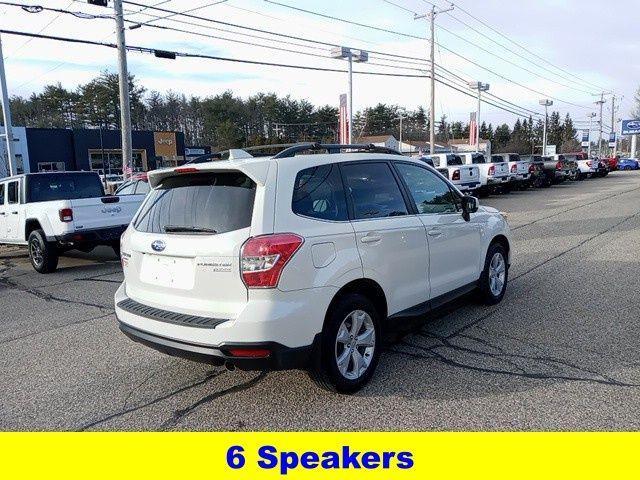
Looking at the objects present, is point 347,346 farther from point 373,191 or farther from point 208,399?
point 373,191

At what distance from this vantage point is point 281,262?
335cm

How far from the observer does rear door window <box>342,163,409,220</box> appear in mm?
4117

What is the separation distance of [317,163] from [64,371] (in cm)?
290

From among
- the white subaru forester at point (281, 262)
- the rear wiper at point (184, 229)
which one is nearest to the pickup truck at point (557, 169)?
the white subaru forester at point (281, 262)

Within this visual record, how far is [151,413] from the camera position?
3697mm

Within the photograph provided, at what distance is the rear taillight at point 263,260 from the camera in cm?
333

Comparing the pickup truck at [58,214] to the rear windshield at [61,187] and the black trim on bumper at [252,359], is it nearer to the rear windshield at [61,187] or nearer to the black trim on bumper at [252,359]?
the rear windshield at [61,187]

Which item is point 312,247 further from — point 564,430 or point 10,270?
point 10,270

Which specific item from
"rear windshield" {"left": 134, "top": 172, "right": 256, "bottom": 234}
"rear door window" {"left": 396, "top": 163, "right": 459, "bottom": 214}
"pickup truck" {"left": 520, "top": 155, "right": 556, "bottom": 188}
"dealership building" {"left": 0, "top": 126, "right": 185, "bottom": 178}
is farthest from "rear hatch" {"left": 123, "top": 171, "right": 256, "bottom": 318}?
"dealership building" {"left": 0, "top": 126, "right": 185, "bottom": 178}

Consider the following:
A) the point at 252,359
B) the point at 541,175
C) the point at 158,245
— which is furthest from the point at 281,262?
the point at 541,175

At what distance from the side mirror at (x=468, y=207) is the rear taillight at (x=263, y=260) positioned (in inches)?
104

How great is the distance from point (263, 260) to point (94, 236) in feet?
22.6

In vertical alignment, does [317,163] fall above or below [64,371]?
above

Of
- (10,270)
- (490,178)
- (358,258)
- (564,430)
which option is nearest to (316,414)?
(358,258)
